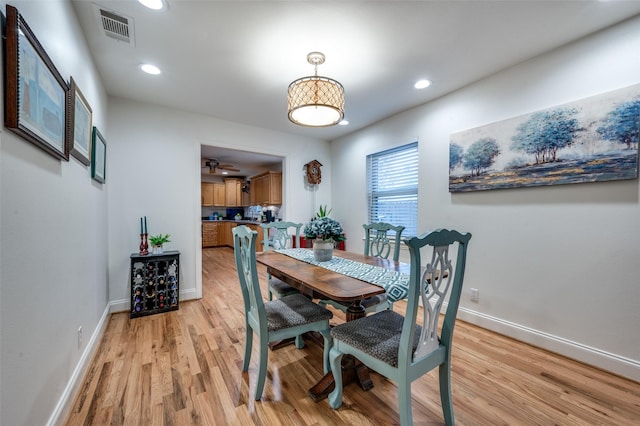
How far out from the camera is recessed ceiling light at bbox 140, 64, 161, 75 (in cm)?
235

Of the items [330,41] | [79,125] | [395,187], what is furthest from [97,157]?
[395,187]

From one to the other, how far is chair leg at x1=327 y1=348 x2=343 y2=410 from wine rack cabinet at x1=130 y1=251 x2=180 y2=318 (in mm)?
2321

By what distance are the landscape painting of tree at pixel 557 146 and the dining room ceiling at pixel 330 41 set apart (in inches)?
21.8

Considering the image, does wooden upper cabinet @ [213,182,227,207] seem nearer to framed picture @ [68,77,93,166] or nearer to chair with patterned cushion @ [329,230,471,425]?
framed picture @ [68,77,93,166]

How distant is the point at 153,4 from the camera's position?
164 centimetres

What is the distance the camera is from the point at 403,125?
135 inches

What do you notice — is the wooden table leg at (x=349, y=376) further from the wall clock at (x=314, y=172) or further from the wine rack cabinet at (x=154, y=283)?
the wall clock at (x=314, y=172)

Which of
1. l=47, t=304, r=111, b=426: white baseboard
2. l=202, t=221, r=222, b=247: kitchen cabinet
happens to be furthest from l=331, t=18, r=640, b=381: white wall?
l=202, t=221, r=222, b=247: kitchen cabinet

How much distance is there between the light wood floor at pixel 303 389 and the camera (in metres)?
1.46

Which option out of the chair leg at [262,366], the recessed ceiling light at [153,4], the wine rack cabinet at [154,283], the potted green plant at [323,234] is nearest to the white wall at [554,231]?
the potted green plant at [323,234]

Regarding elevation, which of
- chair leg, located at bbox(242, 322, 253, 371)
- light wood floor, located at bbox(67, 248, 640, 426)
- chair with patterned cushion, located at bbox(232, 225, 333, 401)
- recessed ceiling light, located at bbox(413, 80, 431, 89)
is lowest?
light wood floor, located at bbox(67, 248, 640, 426)

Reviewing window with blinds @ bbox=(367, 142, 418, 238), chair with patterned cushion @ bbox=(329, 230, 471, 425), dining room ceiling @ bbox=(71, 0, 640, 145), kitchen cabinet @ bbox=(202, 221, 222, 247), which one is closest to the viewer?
chair with patterned cushion @ bbox=(329, 230, 471, 425)

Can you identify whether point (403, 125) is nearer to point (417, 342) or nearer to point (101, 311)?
point (417, 342)

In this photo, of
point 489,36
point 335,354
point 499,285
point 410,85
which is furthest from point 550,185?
point 335,354
